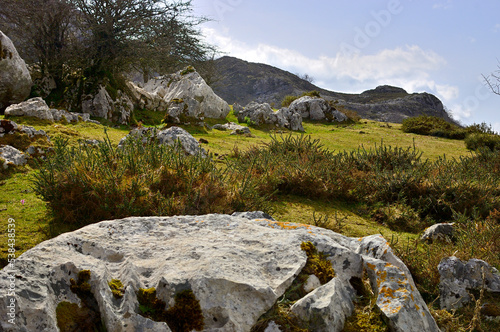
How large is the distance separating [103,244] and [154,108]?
15.1 m

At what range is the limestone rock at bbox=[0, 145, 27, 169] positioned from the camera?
5819 millimetres

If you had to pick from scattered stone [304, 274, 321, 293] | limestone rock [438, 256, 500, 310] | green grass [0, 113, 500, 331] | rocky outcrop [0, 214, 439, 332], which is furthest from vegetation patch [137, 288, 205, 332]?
limestone rock [438, 256, 500, 310]

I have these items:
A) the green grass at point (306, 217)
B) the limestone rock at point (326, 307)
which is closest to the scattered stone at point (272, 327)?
the limestone rock at point (326, 307)

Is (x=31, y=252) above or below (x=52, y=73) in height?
below

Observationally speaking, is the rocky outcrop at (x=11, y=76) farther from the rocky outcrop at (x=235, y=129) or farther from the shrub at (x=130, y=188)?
the shrub at (x=130, y=188)

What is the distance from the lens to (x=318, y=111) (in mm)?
22266

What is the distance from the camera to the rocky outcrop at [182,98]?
14242mm

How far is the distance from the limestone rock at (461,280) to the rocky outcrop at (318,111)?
19.3m

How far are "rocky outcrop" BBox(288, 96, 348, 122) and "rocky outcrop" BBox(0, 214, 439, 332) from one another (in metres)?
20.0

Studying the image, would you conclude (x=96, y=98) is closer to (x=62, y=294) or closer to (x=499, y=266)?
(x=62, y=294)

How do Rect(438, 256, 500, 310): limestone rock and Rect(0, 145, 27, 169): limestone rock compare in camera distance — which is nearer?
Rect(438, 256, 500, 310): limestone rock

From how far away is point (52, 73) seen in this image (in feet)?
46.5

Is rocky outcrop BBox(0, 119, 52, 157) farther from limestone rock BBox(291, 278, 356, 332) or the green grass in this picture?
limestone rock BBox(291, 278, 356, 332)

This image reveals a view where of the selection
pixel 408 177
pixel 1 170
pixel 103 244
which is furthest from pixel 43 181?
pixel 408 177
